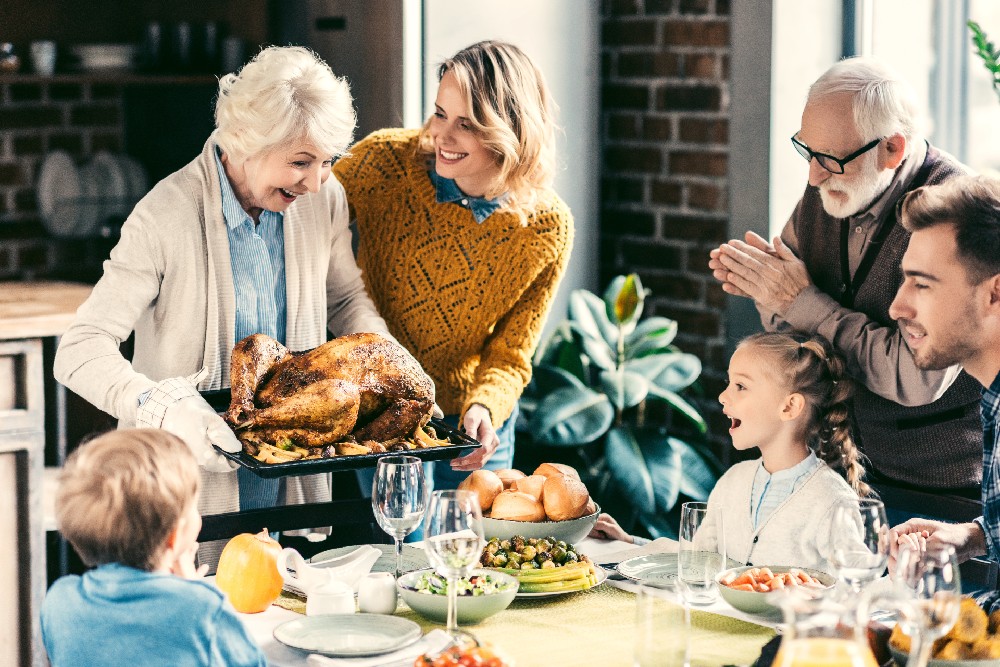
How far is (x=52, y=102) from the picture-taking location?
14.2 ft

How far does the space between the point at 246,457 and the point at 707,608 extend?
0.75 m

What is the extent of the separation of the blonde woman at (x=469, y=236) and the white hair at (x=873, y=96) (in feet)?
2.05

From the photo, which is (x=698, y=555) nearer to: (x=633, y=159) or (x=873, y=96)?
(x=873, y=96)

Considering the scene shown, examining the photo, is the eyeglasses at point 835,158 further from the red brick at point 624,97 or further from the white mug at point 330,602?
the red brick at point 624,97

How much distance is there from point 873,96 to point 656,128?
5.38ft

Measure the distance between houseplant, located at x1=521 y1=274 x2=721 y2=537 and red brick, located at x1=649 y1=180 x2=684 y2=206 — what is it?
31 cm

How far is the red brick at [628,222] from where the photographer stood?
397cm

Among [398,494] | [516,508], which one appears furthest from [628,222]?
[398,494]

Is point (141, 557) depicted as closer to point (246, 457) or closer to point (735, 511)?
point (246, 457)

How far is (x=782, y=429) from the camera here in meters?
2.26

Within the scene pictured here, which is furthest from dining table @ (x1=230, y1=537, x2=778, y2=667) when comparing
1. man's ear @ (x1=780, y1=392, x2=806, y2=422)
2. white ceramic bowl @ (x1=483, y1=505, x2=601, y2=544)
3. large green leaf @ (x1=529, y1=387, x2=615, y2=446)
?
large green leaf @ (x1=529, y1=387, x2=615, y2=446)

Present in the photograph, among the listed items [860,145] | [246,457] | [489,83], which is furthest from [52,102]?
[860,145]

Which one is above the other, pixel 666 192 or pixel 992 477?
pixel 666 192

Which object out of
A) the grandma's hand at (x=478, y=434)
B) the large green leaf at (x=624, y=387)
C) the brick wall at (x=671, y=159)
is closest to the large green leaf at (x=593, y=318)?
the large green leaf at (x=624, y=387)
